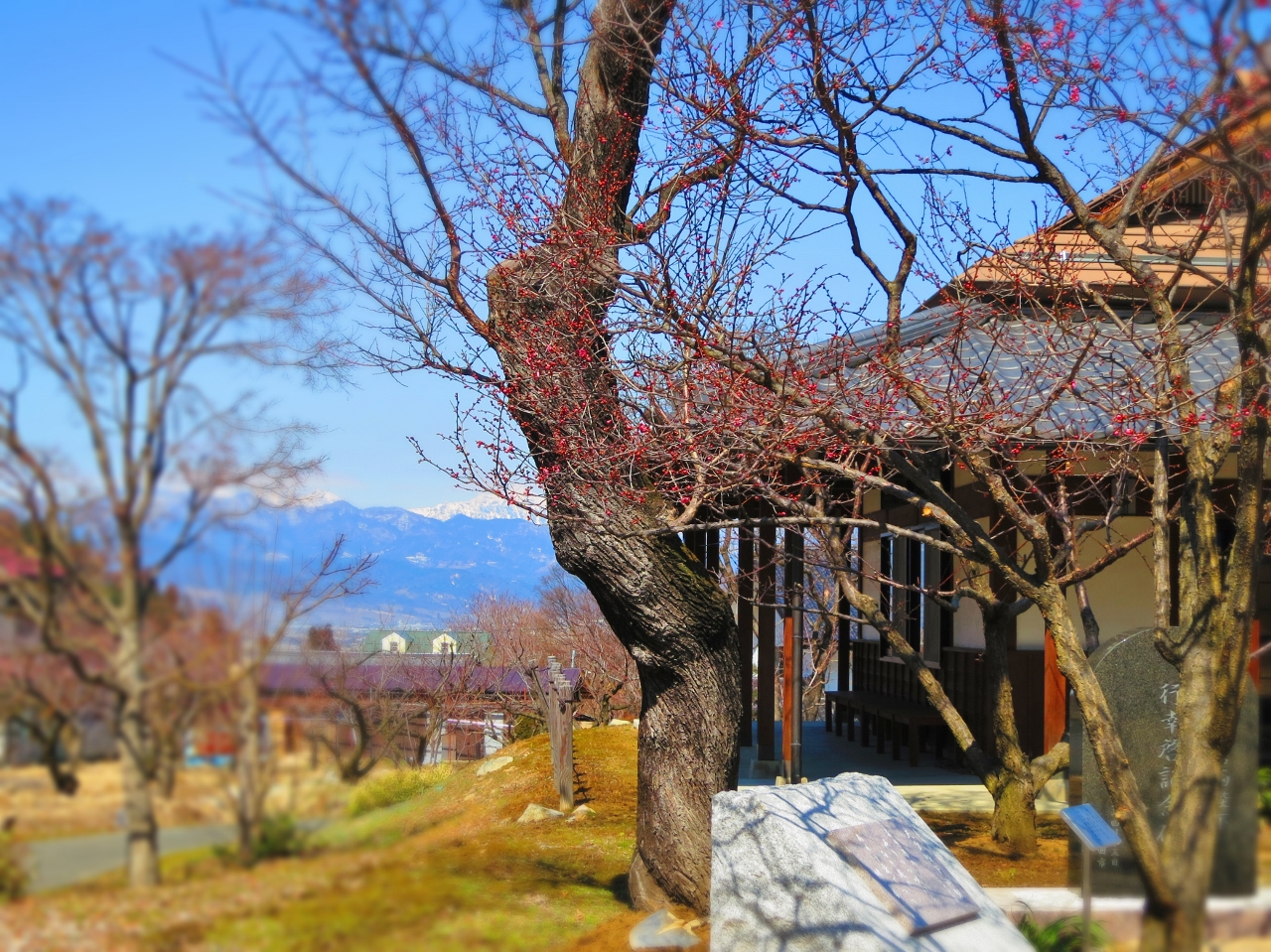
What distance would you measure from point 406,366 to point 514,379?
1072 mm

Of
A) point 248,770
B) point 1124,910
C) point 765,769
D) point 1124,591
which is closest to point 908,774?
point 765,769

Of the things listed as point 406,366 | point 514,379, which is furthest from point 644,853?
point 406,366

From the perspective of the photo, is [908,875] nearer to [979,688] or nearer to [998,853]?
[998,853]

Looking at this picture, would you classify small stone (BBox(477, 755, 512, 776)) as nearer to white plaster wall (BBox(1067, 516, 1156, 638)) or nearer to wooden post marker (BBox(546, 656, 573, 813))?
wooden post marker (BBox(546, 656, 573, 813))

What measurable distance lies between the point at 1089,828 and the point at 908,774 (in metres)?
7.04

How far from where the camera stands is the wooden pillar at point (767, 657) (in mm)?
11125

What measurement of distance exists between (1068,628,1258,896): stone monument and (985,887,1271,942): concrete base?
10 cm

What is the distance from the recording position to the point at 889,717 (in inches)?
473

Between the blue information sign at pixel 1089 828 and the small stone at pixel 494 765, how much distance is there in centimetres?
825

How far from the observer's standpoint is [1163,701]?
15.7 feet

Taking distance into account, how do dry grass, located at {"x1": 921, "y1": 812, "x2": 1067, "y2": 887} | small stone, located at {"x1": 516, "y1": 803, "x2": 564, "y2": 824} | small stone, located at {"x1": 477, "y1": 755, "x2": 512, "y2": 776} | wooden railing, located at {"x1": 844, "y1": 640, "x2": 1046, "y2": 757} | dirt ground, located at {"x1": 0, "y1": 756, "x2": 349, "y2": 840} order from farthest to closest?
1. small stone, located at {"x1": 477, "y1": 755, "x2": 512, "y2": 776}
2. wooden railing, located at {"x1": 844, "y1": 640, "x2": 1046, "y2": 757}
3. small stone, located at {"x1": 516, "y1": 803, "x2": 564, "y2": 824}
4. dry grass, located at {"x1": 921, "y1": 812, "x2": 1067, "y2": 887}
5. dirt ground, located at {"x1": 0, "y1": 756, "x2": 349, "y2": 840}

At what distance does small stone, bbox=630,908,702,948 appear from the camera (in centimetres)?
550

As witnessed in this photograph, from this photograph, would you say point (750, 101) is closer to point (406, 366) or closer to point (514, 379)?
point (514, 379)

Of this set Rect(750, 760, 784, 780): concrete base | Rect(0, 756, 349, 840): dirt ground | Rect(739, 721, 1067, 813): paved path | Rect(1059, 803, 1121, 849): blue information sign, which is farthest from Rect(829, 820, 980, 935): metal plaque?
Rect(750, 760, 784, 780): concrete base
